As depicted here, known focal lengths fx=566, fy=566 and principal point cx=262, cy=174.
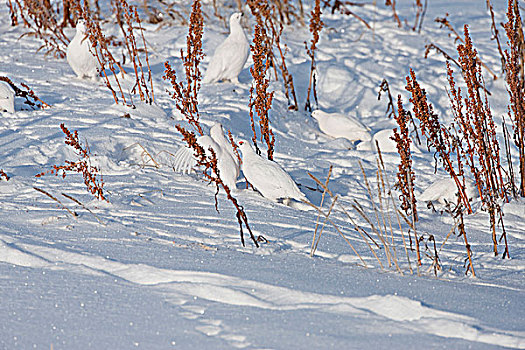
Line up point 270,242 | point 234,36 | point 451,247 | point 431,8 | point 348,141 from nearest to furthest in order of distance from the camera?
1. point 270,242
2. point 451,247
3. point 348,141
4. point 234,36
5. point 431,8

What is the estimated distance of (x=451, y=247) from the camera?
2547mm

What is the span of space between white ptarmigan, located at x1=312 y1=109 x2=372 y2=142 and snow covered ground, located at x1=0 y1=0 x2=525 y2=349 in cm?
10

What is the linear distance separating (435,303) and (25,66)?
14.4ft

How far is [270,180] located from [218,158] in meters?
0.35

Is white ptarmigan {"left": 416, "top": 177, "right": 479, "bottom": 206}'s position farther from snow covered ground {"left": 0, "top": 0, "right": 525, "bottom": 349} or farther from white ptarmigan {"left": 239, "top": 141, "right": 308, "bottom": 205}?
white ptarmigan {"left": 239, "top": 141, "right": 308, "bottom": 205}

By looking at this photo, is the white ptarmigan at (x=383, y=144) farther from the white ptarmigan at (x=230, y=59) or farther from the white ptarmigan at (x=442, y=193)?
the white ptarmigan at (x=230, y=59)

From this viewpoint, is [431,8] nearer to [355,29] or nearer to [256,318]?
[355,29]

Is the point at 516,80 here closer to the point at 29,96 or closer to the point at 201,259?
the point at 201,259

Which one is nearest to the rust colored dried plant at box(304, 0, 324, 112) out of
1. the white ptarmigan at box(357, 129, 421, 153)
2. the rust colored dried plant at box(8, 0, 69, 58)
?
the white ptarmigan at box(357, 129, 421, 153)

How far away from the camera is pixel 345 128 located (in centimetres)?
423

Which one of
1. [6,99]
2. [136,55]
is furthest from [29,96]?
[136,55]

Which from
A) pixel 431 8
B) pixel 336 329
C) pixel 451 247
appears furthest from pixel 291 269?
pixel 431 8

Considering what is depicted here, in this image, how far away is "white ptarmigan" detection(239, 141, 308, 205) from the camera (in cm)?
286

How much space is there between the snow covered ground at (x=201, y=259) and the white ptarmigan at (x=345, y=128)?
0.10m
